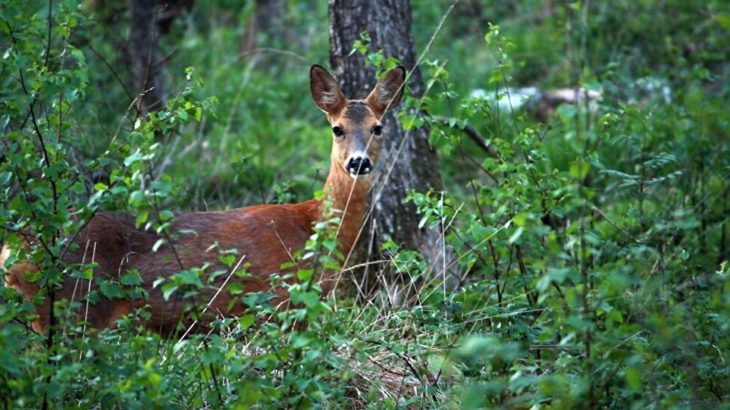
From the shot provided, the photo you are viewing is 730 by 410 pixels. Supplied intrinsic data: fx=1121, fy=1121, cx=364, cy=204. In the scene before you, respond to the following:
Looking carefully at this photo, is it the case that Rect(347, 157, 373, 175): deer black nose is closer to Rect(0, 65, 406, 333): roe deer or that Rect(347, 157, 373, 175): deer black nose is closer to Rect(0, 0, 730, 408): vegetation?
Rect(0, 65, 406, 333): roe deer

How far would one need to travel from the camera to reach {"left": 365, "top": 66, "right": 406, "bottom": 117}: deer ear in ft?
21.5

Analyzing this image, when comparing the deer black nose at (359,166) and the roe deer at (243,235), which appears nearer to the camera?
the roe deer at (243,235)

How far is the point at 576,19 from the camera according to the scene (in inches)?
392

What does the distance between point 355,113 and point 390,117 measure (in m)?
0.40

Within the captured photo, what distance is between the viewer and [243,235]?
635cm

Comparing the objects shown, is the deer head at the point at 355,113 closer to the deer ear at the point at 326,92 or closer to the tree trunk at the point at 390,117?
the deer ear at the point at 326,92

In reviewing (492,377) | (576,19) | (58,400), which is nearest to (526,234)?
(492,377)

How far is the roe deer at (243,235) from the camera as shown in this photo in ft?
18.9

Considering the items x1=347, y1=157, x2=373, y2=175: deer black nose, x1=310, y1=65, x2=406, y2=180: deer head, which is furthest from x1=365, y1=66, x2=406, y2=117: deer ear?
x1=347, y1=157, x2=373, y2=175: deer black nose

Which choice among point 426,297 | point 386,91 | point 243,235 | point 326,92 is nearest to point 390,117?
point 386,91

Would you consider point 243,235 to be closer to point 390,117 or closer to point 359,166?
point 359,166

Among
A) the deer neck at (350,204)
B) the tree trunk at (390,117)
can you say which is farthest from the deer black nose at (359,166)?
the tree trunk at (390,117)

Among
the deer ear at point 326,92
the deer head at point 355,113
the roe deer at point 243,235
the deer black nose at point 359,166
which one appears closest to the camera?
the roe deer at point 243,235

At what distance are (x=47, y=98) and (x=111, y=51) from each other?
5.88m
